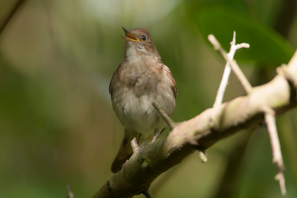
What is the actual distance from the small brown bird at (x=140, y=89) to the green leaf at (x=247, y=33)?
2.98 ft

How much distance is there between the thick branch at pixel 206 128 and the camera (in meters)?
1.31

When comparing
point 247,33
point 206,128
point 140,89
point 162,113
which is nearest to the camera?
point 206,128

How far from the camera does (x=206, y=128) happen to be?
1.59m

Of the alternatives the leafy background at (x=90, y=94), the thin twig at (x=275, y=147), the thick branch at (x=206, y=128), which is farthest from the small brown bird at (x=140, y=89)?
the thin twig at (x=275, y=147)

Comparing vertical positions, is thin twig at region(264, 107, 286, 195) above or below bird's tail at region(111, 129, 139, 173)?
above

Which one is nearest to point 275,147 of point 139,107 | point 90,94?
point 139,107

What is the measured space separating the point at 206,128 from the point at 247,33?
5.90 ft

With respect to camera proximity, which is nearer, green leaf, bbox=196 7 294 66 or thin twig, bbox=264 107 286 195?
thin twig, bbox=264 107 286 195

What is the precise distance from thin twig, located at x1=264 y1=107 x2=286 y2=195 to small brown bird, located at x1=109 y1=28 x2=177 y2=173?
2.54 meters

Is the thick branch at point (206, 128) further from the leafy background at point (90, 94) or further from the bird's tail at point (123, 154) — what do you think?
the leafy background at point (90, 94)

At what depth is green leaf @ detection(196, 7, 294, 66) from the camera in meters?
2.85

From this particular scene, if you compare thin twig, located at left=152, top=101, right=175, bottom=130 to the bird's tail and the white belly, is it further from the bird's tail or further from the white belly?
the bird's tail

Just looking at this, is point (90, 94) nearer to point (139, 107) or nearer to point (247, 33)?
point (139, 107)

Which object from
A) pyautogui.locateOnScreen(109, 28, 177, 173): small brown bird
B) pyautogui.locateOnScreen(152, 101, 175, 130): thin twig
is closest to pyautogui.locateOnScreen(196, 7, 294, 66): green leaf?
pyautogui.locateOnScreen(109, 28, 177, 173): small brown bird
